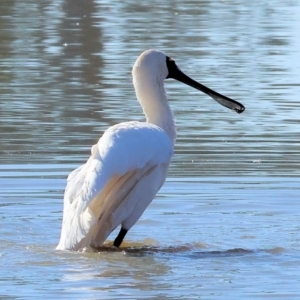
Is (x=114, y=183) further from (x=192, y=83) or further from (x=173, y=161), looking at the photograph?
(x=173, y=161)

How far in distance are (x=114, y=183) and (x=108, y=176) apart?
7.9 inches

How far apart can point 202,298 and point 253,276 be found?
0.62 m

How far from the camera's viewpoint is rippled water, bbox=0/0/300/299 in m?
7.11

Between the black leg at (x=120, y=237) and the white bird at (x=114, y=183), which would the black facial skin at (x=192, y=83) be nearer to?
the white bird at (x=114, y=183)

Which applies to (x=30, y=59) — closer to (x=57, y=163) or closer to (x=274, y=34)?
(x=274, y=34)

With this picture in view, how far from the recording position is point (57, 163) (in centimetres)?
1059

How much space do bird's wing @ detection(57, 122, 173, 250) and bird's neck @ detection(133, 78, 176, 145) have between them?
46 centimetres

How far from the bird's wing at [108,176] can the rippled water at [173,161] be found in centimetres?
21

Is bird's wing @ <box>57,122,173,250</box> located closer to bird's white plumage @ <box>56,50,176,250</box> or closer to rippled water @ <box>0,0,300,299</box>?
bird's white plumage @ <box>56,50,176,250</box>

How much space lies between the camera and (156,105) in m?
8.60

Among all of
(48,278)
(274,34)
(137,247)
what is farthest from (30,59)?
(48,278)

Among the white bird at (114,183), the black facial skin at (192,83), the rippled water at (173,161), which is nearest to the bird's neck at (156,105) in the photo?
the white bird at (114,183)

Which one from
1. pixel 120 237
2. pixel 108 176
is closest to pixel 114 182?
pixel 108 176

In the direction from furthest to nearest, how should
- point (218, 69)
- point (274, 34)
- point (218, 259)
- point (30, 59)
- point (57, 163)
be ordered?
point (274, 34) < point (30, 59) < point (218, 69) < point (57, 163) < point (218, 259)
